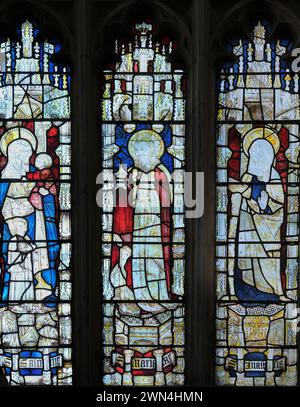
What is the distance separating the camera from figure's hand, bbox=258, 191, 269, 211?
765cm

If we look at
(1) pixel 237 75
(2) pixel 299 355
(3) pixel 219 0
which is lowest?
(2) pixel 299 355

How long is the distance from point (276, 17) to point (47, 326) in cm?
311

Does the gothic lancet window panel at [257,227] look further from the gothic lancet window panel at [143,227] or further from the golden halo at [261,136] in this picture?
the gothic lancet window panel at [143,227]

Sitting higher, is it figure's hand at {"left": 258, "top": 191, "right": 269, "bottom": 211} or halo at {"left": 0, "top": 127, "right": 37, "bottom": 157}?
halo at {"left": 0, "top": 127, "right": 37, "bottom": 157}

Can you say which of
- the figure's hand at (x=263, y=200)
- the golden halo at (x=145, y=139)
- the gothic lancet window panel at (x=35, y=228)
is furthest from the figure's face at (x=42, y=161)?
the figure's hand at (x=263, y=200)

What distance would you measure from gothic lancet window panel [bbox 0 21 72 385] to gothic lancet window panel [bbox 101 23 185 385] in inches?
13.3

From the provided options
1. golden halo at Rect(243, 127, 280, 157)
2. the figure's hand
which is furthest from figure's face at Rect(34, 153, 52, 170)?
the figure's hand

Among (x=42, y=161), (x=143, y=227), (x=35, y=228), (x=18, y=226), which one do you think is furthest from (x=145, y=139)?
(x=18, y=226)

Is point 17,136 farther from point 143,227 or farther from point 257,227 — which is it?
point 257,227

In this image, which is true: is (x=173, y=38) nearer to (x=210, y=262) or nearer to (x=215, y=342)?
(x=210, y=262)

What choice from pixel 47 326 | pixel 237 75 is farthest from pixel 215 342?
pixel 237 75

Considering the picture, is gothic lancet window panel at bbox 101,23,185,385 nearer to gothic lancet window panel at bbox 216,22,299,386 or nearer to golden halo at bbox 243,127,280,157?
gothic lancet window panel at bbox 216,22,299,386

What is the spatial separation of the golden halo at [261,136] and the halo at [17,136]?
1.73 m

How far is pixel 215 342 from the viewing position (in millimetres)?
7605
